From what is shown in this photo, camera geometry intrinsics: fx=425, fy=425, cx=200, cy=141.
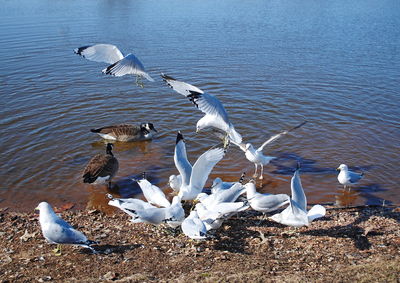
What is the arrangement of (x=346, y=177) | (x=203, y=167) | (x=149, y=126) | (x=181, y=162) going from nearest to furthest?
(x=203, y=167), (x=181, y=162), (x=346, y=177), (x=149, y=126)

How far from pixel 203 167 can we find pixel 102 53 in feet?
15.5

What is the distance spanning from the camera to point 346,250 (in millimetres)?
6406

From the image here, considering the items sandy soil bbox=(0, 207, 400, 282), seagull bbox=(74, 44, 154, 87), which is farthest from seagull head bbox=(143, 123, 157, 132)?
sandy soil bbox=(0, 207, 400, 282)

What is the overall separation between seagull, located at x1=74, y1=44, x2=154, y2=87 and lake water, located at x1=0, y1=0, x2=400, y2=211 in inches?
84.3

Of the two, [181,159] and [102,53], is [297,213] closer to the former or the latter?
[181,159]

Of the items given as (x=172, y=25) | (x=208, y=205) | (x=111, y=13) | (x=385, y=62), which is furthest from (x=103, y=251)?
(x=111, y=13)

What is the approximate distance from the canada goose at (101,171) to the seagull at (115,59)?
1.97m

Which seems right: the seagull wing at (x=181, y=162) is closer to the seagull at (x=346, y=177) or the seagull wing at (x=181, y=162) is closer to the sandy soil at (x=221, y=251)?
the sandy soil at (x=221, y=251)

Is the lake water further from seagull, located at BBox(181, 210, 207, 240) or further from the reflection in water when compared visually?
seagull, located at BBox(181, 210, 207, 240)

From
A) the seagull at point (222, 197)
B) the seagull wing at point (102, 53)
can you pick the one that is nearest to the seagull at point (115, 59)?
the seagull wing at point (102, 53)

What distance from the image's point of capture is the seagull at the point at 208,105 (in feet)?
26.6

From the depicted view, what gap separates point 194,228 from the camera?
6.31 metres

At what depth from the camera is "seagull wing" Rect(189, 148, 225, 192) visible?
24.8 feet

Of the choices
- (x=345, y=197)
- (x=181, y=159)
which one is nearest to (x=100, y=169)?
(x=181, y=159)
